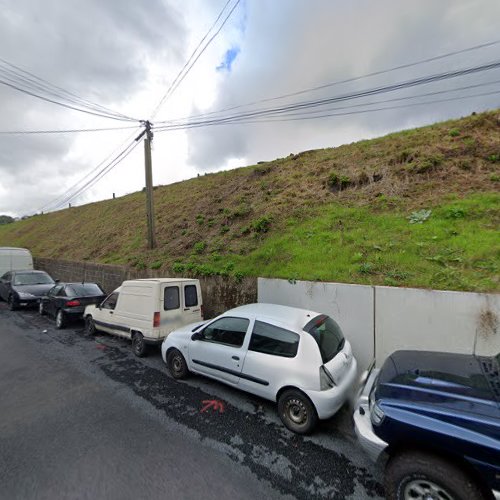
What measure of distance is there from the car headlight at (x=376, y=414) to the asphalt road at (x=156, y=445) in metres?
0.83

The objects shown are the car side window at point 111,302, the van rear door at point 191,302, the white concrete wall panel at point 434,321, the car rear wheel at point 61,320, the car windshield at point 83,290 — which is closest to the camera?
the white concrete wall panel at point 434,321

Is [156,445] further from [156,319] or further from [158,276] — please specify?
[158,276]

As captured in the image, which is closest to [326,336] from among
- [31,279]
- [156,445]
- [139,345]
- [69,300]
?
[156,445]

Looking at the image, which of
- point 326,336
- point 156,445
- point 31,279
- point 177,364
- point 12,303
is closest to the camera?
point 156,445

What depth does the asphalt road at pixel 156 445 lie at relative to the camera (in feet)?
8.75

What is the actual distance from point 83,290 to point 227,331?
6.79 m

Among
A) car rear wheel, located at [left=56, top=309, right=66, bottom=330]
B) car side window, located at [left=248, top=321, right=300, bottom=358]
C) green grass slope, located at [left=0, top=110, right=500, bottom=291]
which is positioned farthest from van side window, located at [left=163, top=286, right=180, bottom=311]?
car rear wheel, located at [left=56, top=309, right=66, bottom=330]

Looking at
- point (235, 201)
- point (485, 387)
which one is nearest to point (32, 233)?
point (235, 201)

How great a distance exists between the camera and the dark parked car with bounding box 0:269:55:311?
10.2 meters

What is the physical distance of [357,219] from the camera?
7.37m

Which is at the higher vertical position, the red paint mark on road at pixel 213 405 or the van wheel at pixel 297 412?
the van wheel at pixel 297 412

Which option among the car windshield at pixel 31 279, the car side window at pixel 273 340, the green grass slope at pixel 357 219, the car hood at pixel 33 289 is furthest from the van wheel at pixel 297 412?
the car windshield at pixel 31 279

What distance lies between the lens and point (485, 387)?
243cm

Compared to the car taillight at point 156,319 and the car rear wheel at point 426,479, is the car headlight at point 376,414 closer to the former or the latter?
the car rear wheel at point 426,479
